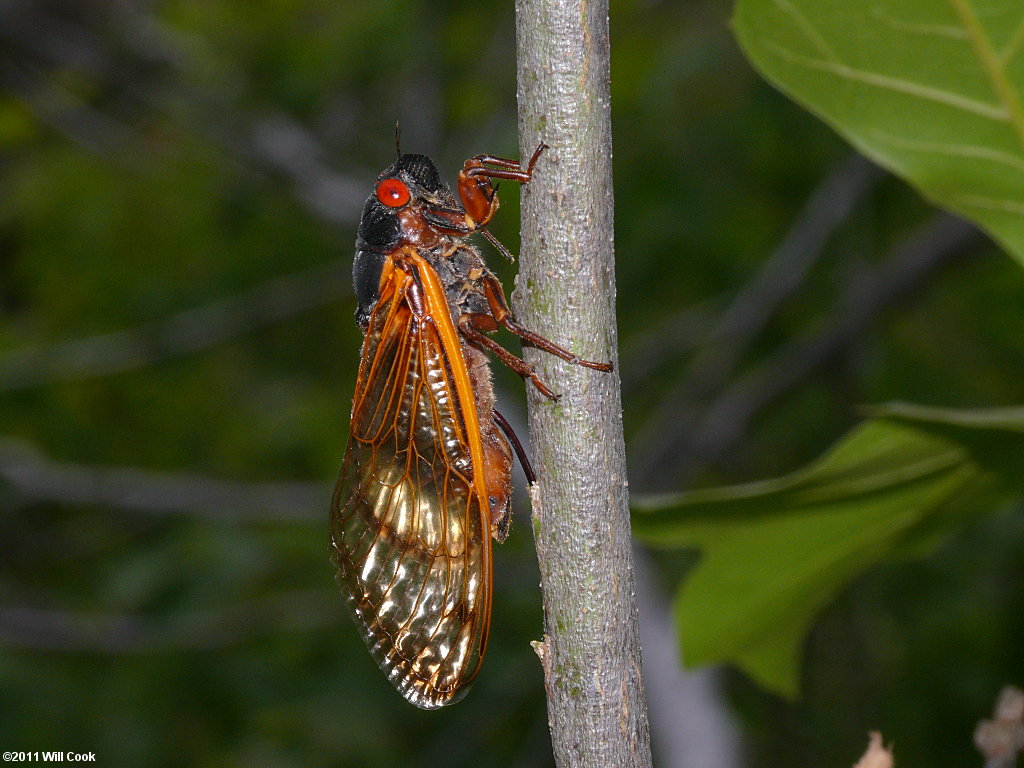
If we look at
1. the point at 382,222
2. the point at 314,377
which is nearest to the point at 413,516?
the point at 382,222

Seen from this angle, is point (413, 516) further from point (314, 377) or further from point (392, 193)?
point (314, 377)

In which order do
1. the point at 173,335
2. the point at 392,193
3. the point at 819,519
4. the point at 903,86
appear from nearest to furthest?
the point at 903,86 → the point at 819,519 → the point at 392,193 → the point at 173,335

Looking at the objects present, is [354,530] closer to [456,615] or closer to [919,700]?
[456,615]

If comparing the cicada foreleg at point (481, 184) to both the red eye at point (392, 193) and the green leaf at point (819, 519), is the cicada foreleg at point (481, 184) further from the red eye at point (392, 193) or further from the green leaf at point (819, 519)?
the green leaf at point (819, 519)

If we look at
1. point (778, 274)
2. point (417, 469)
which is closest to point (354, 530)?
point (417, 469)

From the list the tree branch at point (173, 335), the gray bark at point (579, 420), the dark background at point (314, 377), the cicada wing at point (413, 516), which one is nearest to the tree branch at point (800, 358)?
the dark background at point (314, 377)

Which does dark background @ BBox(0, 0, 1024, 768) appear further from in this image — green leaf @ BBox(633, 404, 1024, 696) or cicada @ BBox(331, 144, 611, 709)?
green leaf @ BBox(633, 404, 1024, 696)

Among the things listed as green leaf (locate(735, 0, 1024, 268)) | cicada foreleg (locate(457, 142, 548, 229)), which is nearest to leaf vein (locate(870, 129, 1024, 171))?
green leaf (locate(735, 0, 1024, 268))
